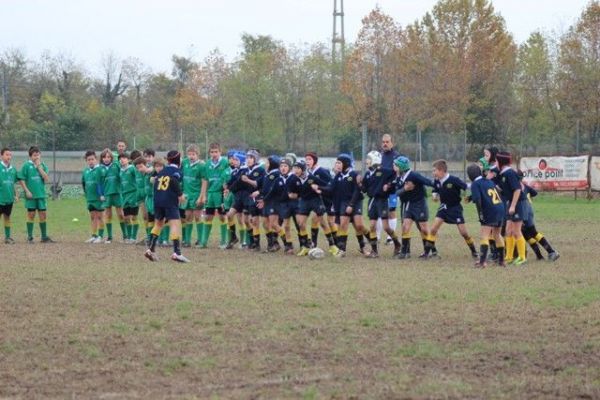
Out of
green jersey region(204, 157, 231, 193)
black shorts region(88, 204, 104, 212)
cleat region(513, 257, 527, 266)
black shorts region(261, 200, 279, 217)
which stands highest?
green jersey region(204, 157, 231, 193)

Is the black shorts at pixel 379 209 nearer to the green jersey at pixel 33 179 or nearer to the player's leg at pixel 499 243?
the player's leg at pixel 499 243

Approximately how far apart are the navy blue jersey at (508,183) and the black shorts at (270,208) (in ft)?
Answer: 14.4

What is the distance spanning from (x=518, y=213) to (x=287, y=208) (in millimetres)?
4531

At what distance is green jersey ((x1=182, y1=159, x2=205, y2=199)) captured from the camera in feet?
68.1

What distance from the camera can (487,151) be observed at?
1733cm

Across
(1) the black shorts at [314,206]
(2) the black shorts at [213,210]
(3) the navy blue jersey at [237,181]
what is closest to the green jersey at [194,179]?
(2) the black shorts at [213,210]

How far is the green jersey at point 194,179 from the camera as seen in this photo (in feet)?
68.1

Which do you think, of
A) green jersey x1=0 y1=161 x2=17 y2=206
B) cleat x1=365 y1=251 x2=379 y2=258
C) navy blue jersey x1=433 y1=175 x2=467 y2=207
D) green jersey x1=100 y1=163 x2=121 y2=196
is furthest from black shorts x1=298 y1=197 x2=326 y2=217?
green jersey x1=0 y1=161 x2=17 y2=206

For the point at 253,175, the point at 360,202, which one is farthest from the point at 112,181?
the point at 360,202

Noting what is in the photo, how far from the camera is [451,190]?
17688 millimetres

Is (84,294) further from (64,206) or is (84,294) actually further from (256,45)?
(256,45)

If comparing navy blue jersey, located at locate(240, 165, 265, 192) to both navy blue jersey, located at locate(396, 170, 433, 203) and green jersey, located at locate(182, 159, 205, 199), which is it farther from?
navy blue jersey, located at locate(396, 170, 433, 203)

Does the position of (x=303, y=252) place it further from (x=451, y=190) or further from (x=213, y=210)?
(x=451, y=190)

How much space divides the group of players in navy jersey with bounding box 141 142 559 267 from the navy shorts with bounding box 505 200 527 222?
0.02 metres
